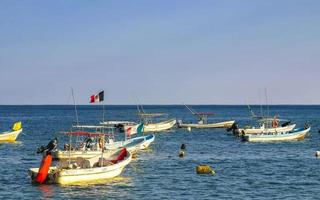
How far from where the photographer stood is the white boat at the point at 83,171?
43062mm

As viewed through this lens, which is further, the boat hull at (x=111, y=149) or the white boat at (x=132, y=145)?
the white boat at (x=132, y=145)

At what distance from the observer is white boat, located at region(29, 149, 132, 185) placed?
43.1 m

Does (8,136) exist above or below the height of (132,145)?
above

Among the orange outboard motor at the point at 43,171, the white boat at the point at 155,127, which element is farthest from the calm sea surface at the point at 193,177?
the white boat at the point at 155,127

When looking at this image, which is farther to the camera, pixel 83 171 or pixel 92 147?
pixel 92 147

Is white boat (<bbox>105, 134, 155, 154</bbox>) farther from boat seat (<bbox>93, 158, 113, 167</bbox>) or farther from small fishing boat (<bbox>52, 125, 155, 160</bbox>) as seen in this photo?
boat seat (<bbox>93, 158, 113, 167</bbox>)

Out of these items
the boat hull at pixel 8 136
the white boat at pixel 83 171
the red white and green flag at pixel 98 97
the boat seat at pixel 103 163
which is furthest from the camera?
the boat hull at pixel 8 136

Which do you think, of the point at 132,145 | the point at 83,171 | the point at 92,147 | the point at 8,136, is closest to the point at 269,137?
the point at 132,145

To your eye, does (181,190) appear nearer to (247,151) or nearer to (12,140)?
(247,151)

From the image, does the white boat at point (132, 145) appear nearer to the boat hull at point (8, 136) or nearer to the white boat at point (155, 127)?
the boat hull at point (8, 136)

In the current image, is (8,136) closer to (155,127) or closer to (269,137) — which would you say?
(155,127)

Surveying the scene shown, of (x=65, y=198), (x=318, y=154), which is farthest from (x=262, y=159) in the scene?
(x=65, y=198)

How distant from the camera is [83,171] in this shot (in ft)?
A: 144

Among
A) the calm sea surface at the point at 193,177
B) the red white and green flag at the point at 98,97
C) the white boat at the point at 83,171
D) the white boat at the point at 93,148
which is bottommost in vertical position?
the calm sea surface at the point at 193,177
